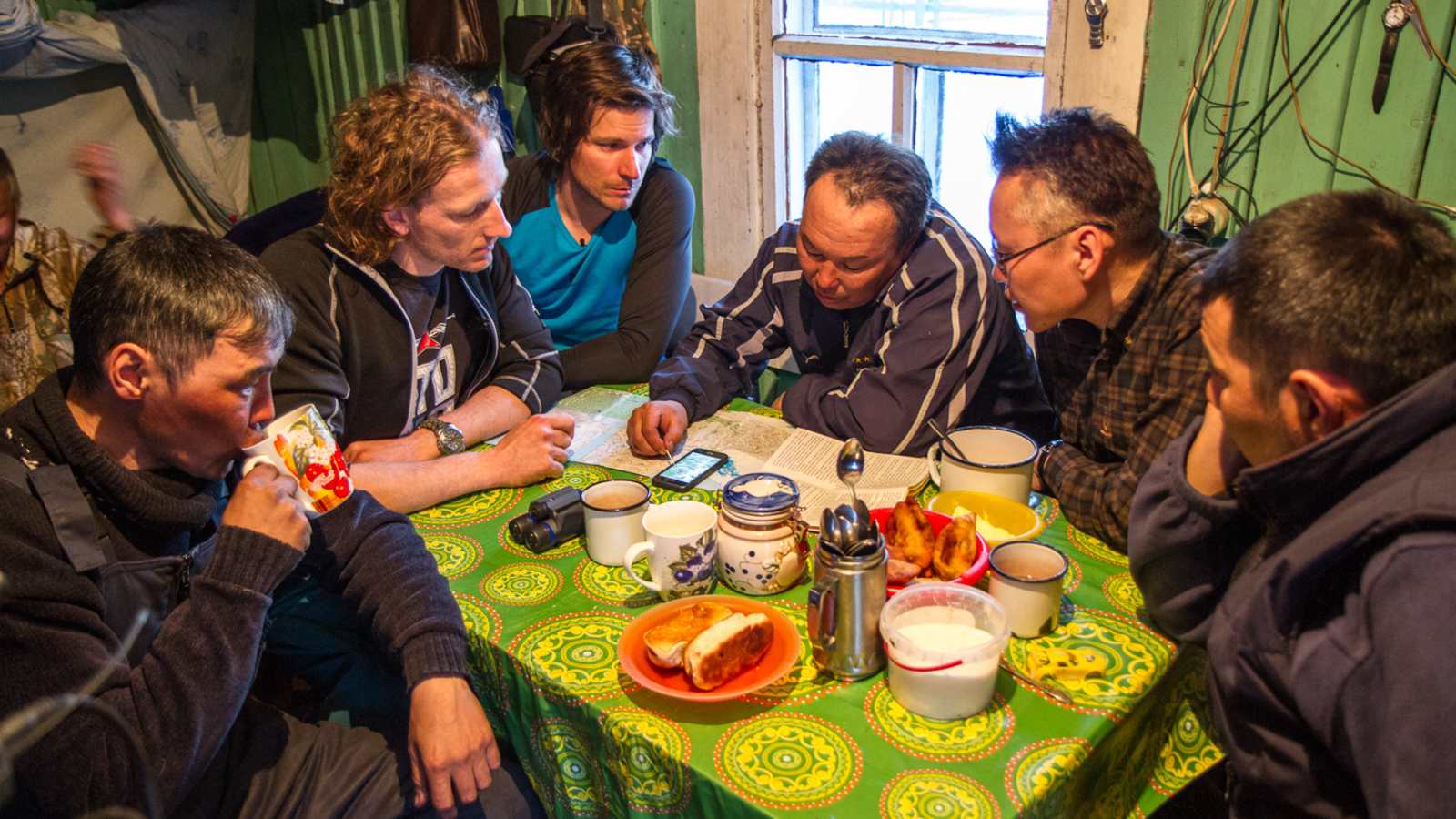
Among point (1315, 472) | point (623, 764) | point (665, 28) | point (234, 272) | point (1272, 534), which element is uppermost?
point (665, 28)

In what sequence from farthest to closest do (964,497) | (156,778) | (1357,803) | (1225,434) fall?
(964,497) → (1225,434) → (156,778) → (1357,803)

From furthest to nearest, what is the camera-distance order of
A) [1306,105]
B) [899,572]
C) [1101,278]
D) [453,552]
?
[1306,105] → [1101,278] → [453,552] → [899,572]

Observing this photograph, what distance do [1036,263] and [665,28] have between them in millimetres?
2030

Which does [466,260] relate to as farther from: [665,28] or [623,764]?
[665,28]

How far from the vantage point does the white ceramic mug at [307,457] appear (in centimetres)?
141

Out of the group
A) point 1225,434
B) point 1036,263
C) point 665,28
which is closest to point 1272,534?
point 1225,434

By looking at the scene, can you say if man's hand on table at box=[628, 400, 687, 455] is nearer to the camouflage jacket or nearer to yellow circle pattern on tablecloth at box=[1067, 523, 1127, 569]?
yellow circle pattern on tablecloth at box=[1067, 523, 1127, 569]

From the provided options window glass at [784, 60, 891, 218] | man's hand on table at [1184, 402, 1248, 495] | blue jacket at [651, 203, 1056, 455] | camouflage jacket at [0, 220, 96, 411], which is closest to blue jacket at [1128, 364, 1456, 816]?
man's hand on table at [1184, 402, 1248, 495]

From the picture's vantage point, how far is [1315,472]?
3.53ft

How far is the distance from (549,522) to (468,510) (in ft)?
0.76

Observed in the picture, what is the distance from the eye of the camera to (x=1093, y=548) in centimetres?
161

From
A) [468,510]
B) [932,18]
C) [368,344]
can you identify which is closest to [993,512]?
Answer: [468,510]

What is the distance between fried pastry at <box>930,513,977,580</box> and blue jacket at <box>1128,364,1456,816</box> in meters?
0.29

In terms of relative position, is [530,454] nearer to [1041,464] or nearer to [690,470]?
[690,470]
